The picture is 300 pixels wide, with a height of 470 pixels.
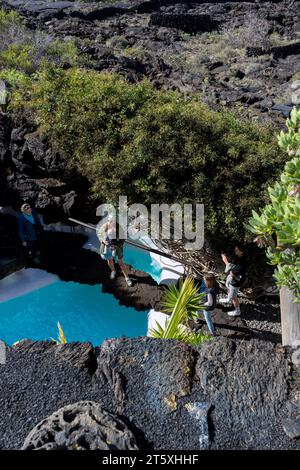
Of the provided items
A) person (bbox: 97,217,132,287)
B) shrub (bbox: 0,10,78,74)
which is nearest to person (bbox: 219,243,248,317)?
person (bbox: 97,217,132,287)

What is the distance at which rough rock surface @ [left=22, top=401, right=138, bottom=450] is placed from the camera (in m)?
3.70

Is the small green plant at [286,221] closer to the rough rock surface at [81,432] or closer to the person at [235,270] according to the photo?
the rough rock surface at [81,432]

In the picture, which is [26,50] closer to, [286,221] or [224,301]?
[224,301]

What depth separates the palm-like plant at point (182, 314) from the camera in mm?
5750

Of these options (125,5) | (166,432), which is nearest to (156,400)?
(166,432)

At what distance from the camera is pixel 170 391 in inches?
174

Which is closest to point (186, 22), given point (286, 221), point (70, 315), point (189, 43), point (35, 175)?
point (189, 43)

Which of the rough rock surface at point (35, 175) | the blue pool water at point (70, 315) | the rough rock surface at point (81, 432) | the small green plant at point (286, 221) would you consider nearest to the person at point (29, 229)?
the rough rock surface at point (35, 175)

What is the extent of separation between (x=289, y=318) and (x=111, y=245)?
320cm

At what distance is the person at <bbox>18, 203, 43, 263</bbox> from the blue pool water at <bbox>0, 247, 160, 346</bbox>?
0.79 meters

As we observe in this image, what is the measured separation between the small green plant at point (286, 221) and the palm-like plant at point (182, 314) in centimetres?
154

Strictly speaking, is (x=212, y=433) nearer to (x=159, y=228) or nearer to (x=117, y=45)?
(x=159, y=228)

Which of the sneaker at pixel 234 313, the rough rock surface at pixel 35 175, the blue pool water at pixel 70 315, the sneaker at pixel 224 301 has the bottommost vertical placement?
the blue pool water at pixel 70 315

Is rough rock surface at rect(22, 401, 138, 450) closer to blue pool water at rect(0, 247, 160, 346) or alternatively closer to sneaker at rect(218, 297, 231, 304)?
blue pool water at rect(0, 247, 160, 346)
